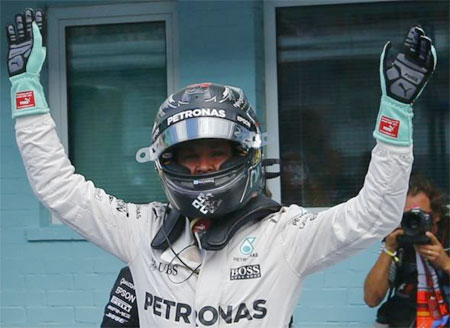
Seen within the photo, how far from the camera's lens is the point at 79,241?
226 inches

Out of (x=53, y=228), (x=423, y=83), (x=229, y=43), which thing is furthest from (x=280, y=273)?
(x=53, y=228)

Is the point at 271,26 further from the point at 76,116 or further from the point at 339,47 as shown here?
the point at 76,116

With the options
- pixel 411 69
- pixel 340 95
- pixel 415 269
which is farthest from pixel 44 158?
pixel 340 95

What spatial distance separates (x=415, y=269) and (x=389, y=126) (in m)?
2.17

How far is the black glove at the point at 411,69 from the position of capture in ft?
7.88

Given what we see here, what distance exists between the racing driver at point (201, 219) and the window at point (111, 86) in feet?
9.71

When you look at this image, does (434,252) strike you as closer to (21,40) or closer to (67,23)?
(21,40)

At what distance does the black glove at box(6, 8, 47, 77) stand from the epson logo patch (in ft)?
2.89

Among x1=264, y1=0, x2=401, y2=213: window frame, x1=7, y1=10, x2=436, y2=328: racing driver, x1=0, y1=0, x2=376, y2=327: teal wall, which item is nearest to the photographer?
x1=7, y1=10, x2=436, y2=328: racing driver

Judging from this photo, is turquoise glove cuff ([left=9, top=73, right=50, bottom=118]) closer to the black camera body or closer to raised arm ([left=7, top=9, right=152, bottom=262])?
raised arm ([left=7, top=9, right=152, bottom=262])

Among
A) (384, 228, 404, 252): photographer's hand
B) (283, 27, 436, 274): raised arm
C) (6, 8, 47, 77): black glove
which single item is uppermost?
(6, 8, 47, 77): black glove

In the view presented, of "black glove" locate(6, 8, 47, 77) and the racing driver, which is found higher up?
"black glove" locate(6, 8, 47, 77)

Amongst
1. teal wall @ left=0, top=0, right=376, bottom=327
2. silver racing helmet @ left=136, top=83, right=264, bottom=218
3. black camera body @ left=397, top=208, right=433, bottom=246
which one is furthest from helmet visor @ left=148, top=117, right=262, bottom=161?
teal wall @ left=0, top=0, right=376, bottom=327

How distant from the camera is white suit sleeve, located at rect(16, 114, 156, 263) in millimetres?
2727
